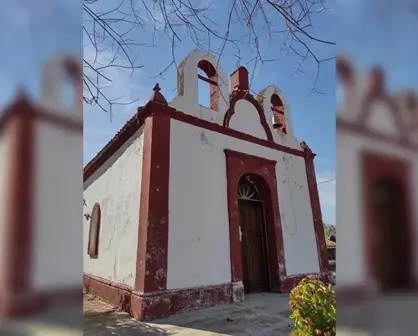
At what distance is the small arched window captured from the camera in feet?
25.4

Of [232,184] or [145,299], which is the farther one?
[232,184]

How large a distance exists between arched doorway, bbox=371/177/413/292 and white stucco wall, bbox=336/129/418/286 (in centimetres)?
3

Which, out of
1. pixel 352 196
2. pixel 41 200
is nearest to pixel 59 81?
pixel 41 200

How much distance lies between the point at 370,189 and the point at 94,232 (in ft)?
25.8

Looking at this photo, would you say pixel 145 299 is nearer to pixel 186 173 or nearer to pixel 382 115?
pixel 186 173

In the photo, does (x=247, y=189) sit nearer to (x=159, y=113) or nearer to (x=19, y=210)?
(x=159, y=113)

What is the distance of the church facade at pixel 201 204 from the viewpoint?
5.51 m

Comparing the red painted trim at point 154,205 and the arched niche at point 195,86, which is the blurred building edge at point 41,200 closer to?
the red painted trim at point 154,205

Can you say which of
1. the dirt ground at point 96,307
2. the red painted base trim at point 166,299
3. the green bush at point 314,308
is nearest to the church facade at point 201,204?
the red painted base trim at point 166,299

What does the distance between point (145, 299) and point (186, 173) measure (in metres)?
2.09

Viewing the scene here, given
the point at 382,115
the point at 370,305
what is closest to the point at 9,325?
the point at 370,305

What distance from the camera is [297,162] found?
8.25 meters

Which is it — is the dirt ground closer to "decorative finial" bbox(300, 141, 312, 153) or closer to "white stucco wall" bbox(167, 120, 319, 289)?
"white stucco wall" bbox(167, 120, 319, 289)

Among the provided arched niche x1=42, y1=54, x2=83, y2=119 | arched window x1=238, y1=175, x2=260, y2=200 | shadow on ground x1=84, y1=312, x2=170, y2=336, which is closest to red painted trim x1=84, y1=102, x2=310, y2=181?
arched window x1=238, y1=175, x2=260, y2=200
